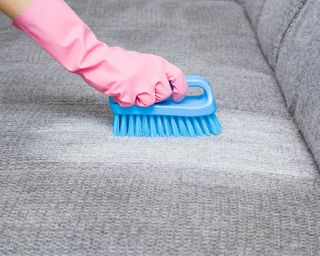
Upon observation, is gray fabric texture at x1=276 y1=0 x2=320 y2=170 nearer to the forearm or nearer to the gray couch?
the gray couch

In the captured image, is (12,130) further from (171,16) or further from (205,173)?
Answer: (171,16)

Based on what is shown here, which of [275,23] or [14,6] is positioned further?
[275,23]

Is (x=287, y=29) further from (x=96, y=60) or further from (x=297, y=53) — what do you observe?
(x=96, y=60)

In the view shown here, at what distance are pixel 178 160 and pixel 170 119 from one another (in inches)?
5.2

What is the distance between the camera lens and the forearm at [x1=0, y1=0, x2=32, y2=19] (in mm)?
1008

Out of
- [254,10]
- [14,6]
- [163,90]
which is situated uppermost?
[14,6]

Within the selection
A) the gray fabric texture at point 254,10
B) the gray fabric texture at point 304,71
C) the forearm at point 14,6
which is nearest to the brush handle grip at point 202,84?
the gray fabric texture at point 304,71

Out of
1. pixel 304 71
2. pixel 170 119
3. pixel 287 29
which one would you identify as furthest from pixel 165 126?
pixel 287 29

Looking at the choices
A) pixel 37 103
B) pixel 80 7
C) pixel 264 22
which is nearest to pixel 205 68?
pixel 264 22

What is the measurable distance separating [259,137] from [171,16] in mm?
706

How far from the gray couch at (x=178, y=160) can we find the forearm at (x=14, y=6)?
22 cm

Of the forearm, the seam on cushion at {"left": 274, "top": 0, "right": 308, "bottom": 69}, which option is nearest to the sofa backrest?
the seam on cushion at {"left": 274, "top": 0, "right": 308, "bottom": 69}

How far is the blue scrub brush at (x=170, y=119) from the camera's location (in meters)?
1.08

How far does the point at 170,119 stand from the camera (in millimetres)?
1100
